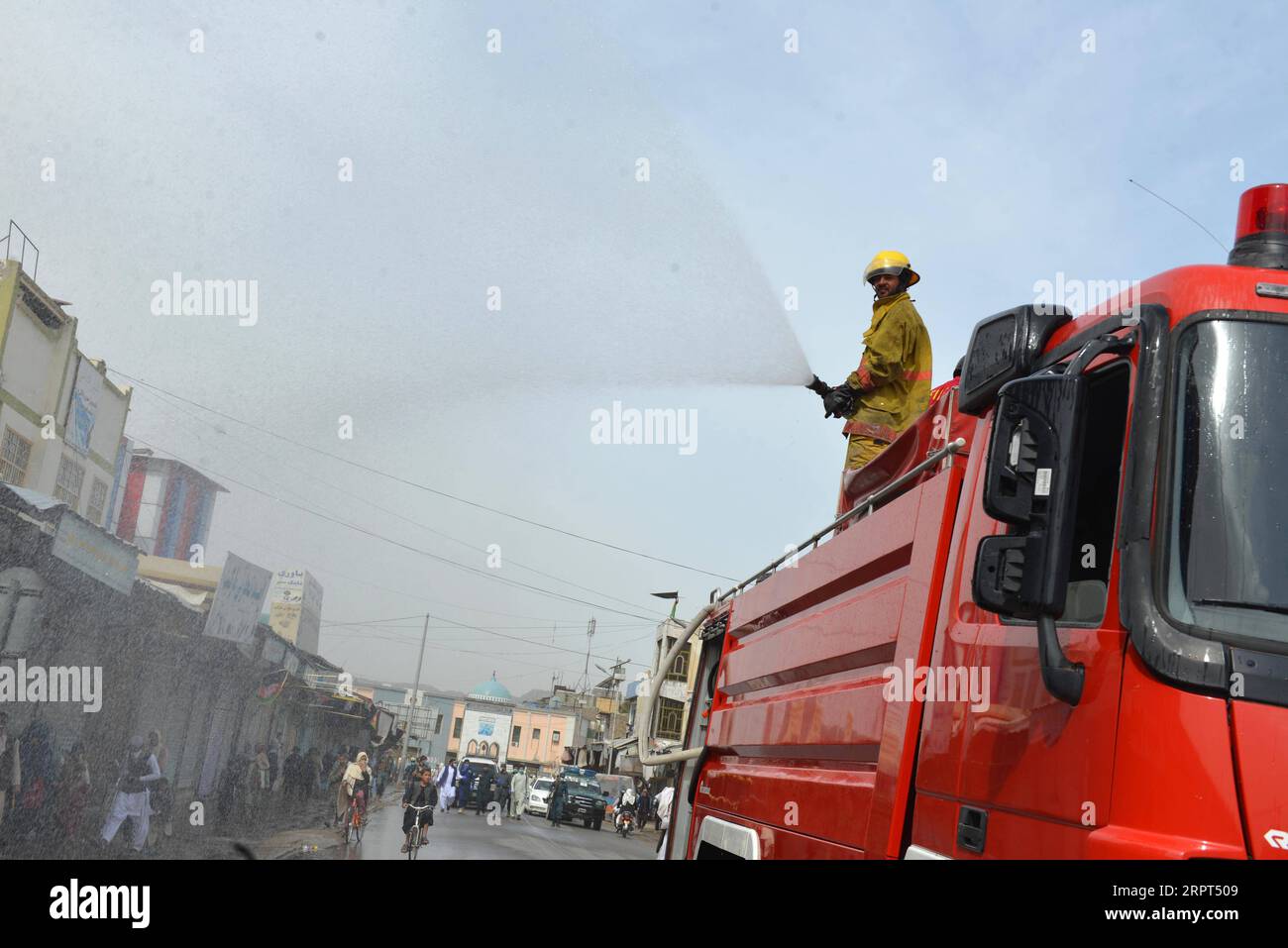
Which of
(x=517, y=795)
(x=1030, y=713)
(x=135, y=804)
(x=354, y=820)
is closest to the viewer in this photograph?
(x=1030, y=713)

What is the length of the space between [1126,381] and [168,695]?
1875 cm

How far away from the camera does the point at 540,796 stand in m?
41.2

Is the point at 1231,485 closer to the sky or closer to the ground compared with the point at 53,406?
closer to the ground

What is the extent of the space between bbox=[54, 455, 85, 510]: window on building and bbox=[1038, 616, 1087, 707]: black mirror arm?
79.1 feet

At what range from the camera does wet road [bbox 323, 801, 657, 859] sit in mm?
17672

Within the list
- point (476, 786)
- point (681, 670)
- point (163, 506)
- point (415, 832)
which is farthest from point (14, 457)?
point (476, 786)

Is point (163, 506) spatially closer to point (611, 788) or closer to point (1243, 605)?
point (1243, 605)

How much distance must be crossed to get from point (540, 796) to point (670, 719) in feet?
119

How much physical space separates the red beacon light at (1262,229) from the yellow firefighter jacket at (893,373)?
2168 mm

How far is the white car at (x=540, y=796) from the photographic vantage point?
41125 mm

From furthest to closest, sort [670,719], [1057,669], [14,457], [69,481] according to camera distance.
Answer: [69,481] → [14,457] → [670,719] → [1057,669]

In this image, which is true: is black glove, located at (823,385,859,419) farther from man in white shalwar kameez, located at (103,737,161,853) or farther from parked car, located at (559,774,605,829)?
parked car, located at (559,774,605,829)

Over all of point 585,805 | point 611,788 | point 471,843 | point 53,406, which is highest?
point 53,406
